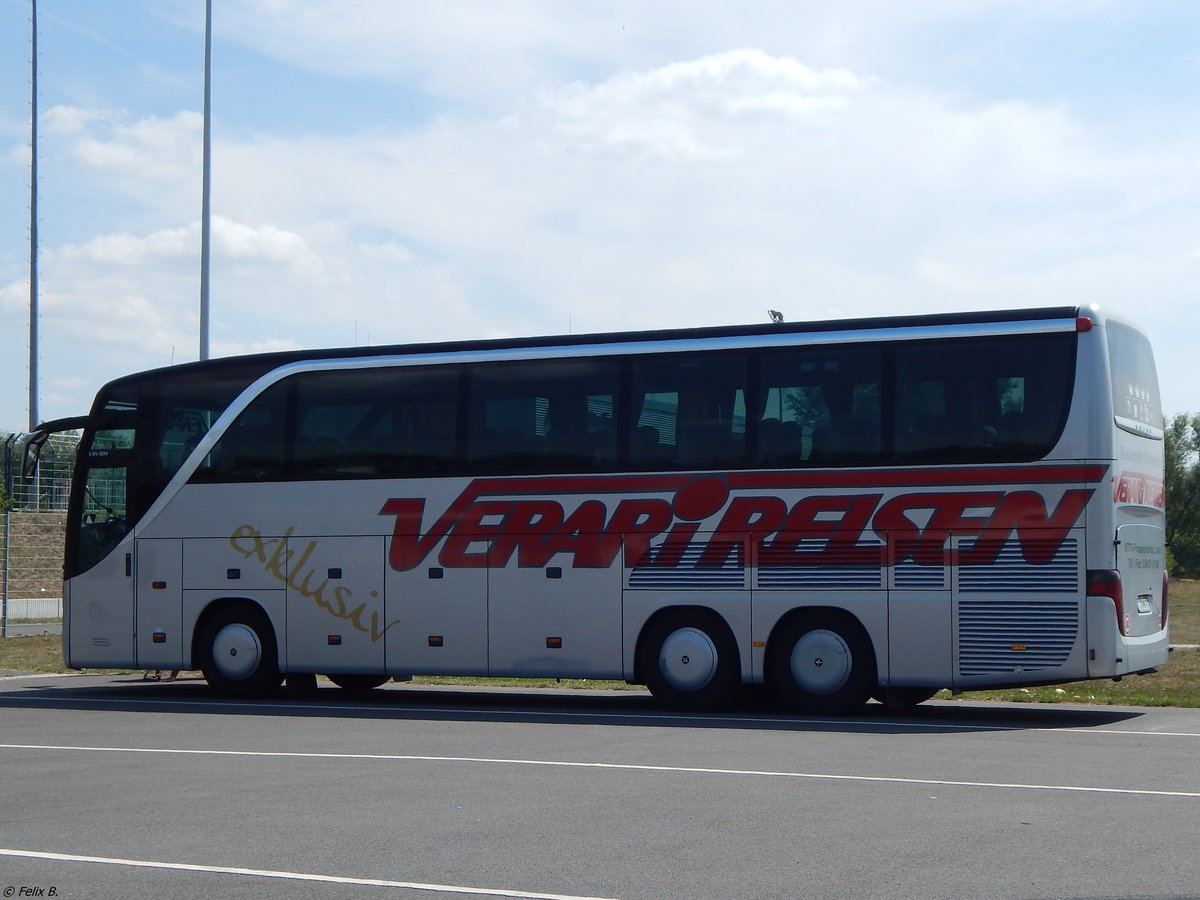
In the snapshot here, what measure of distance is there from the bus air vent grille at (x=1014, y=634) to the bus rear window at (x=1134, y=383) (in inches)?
76.7

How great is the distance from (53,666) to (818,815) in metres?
19.2

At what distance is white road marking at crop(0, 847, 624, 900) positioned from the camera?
22.7 feet

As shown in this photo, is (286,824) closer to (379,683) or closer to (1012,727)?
(1012,727)

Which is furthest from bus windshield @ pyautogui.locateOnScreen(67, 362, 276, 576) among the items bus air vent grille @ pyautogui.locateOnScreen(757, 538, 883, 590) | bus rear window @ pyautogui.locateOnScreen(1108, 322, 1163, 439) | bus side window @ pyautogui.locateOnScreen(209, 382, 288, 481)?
bus rear window @ pyautogui.locateOnScreen(1108, 322, 1163, 439)

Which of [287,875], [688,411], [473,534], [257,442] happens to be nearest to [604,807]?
[287,875]

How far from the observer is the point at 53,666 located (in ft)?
83.3

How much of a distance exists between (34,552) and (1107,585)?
1049 inches

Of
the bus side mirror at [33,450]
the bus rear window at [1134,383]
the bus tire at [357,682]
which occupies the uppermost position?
the bus rear window at [1134,383]

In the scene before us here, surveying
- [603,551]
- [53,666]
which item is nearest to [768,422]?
[603,551]

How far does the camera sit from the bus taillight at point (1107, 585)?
584 inches

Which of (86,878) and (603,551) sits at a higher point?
(603,551)

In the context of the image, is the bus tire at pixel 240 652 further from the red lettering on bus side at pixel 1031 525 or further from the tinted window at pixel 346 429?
the red lettering on bus side at pixel 1031 525

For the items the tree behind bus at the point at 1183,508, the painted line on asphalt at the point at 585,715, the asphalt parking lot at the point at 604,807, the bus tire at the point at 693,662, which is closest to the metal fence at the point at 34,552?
the painted line on asphalt at the point at 585,715

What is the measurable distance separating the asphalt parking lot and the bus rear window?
118 inches
